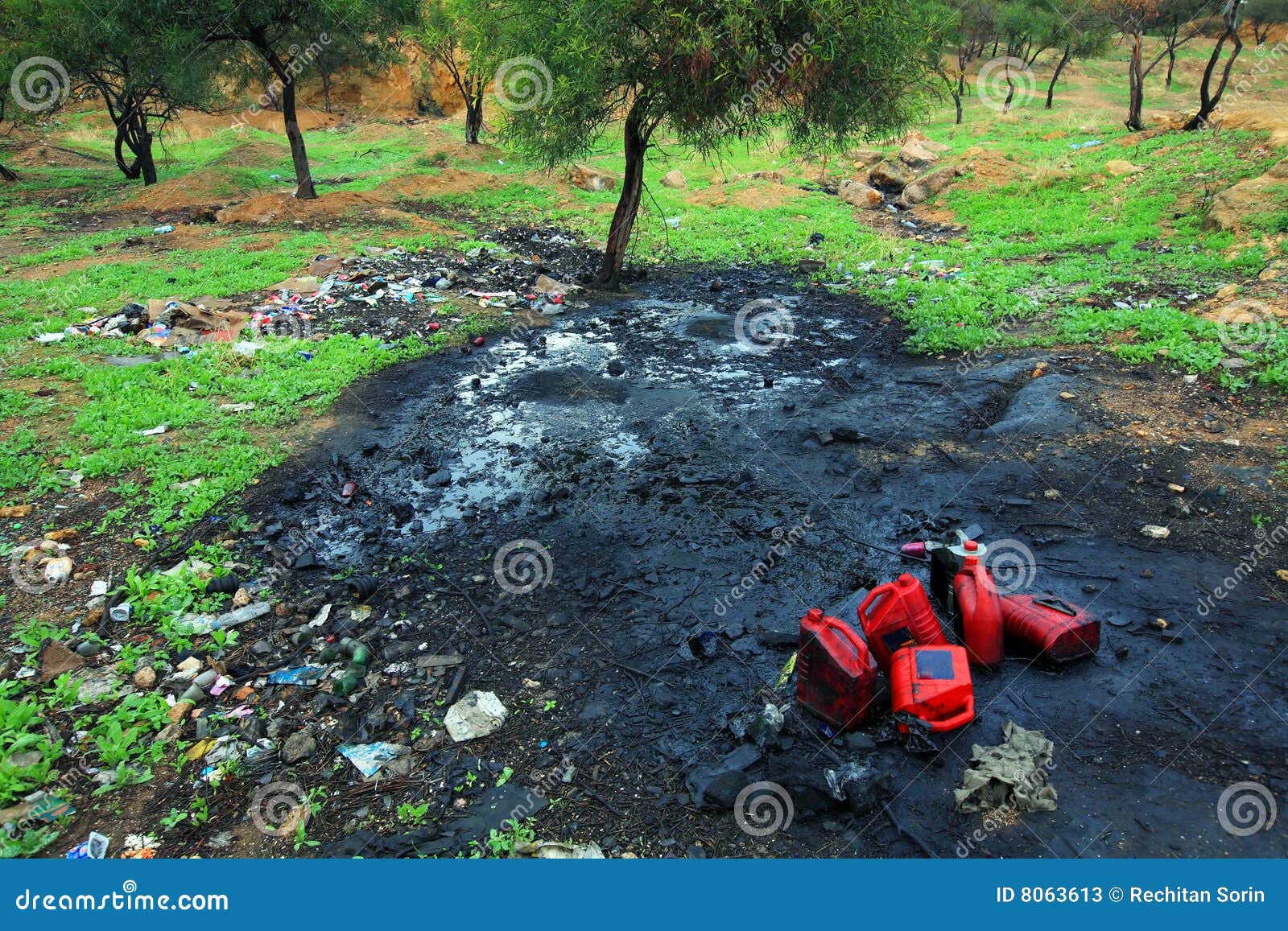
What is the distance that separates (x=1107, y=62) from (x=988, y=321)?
36.9 m

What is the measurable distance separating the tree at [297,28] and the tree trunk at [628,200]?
255 inches

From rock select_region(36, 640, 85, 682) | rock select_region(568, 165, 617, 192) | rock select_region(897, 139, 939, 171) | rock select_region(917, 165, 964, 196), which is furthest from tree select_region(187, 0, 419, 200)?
rock select_region(897, 139, 939, 171)

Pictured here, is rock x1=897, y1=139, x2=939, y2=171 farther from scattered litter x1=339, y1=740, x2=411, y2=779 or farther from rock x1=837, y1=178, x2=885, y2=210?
scattered litter x1=339, y1=740, x2=411, y2=779

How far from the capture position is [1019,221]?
1287 centimetres

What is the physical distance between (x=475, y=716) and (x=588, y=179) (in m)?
16.5

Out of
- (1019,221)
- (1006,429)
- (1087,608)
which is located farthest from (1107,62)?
(1087,608)

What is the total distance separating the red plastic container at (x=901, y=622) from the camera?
3660 millimetres

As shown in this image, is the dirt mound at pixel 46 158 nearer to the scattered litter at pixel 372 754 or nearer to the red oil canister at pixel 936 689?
the scattered litter at pixel 372 754

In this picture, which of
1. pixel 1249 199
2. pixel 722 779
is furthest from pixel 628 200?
pixel 722 779

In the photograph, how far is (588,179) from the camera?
18.0m

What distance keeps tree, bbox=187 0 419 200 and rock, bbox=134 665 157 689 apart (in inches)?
473

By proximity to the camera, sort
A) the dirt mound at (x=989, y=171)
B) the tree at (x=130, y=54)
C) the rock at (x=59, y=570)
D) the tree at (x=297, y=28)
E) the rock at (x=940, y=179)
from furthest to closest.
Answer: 1. the rock at (x=940, y=179)
2. the dirt mound at (x=989, y=171)
3. the tree at (x=297, y=28)
4. the tree at (x=130, y=54)
5. the rock at (x=59, y=570)

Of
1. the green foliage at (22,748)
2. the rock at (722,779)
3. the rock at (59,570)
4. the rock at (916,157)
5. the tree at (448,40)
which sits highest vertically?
the tree at (448,40)

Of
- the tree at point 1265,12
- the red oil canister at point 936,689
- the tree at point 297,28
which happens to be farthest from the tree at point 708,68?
the tree at point 1265,12
